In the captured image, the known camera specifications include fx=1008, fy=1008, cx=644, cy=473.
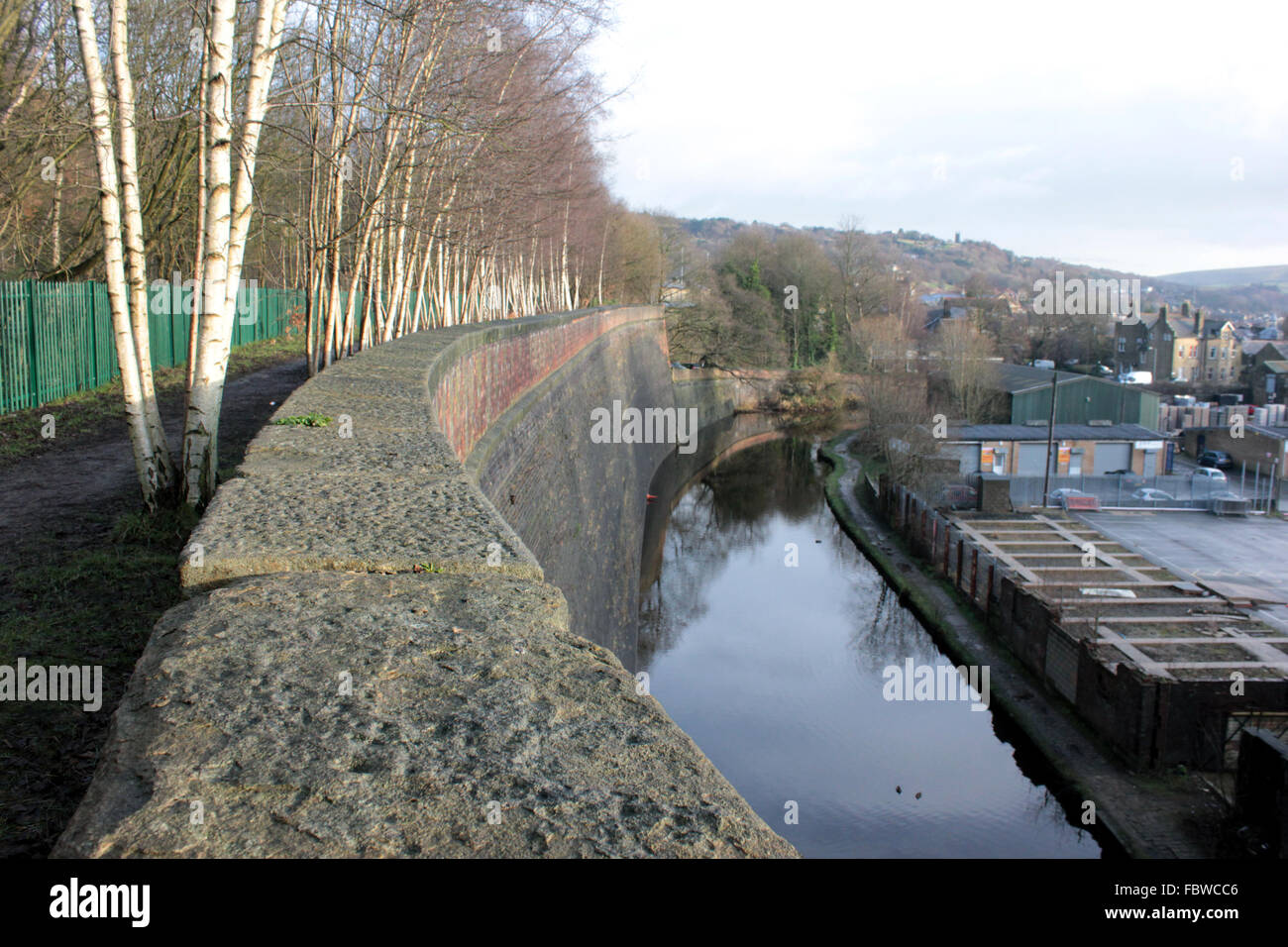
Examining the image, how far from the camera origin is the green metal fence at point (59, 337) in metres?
10.7

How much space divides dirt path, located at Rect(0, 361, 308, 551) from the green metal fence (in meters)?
1.41

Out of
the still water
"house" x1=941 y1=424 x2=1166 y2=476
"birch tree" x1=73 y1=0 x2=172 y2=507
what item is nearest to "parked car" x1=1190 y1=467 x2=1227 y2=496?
"house" x1=941 y1=424 x2=1166 y2=476

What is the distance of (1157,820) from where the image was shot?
43.3ft

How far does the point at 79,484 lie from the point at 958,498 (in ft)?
91.4

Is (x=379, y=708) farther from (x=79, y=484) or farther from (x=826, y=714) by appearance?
(x=826, y=714)

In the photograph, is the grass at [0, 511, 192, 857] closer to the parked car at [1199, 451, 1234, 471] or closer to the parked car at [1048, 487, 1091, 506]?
the parked car at [1048, 487, 1091, 506]

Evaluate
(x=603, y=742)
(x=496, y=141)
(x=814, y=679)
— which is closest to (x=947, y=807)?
(x=814, y=679)

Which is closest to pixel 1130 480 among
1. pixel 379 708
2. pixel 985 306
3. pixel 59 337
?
pixel 59 337

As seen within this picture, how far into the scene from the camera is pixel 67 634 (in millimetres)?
4023

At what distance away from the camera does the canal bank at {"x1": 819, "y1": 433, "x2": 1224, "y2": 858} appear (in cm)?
1278

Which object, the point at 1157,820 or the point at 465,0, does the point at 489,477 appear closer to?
the point at 465,0

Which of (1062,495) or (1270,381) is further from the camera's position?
(1270,381)

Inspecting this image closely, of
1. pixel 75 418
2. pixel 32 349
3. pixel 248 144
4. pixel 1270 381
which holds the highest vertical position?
pixel 248 144
